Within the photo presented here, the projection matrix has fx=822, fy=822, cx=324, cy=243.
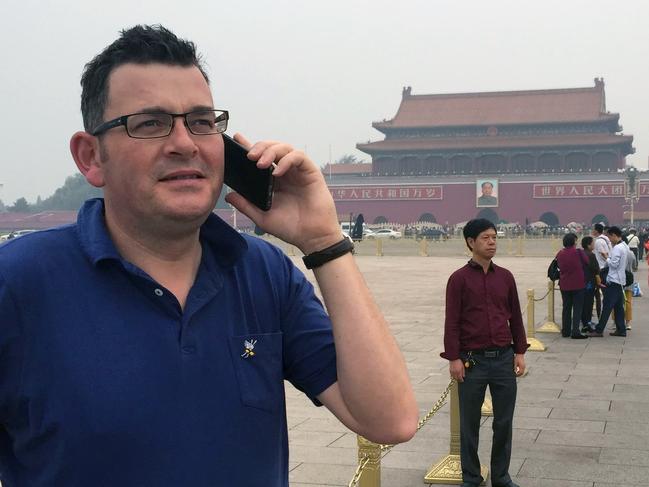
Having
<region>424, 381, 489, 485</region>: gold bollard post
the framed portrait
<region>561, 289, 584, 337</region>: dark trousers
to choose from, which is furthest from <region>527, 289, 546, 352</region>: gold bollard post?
the framed portrait

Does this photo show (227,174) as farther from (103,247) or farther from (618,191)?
(618,191)

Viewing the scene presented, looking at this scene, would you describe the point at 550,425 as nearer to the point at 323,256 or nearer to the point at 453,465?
the point at 453,465

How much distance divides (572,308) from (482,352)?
229 inches

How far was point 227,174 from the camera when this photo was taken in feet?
4.42

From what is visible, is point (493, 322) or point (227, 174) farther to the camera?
point (493, 322)

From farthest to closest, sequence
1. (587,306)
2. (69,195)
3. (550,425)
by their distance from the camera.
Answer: (69,195)
(587,306)
(550,425)

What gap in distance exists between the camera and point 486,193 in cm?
4616

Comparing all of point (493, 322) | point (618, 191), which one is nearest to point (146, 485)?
point (493, 322)

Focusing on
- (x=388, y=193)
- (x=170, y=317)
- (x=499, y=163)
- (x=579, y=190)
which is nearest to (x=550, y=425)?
(x=170, y=317)

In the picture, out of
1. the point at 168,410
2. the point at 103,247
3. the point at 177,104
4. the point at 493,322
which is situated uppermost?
the point at 177,104

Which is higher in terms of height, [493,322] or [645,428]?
[493,322]

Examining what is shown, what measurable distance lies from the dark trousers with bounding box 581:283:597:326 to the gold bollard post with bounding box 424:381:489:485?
5326mm

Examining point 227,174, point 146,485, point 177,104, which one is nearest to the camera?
point 146,485

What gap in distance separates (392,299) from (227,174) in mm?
12524
